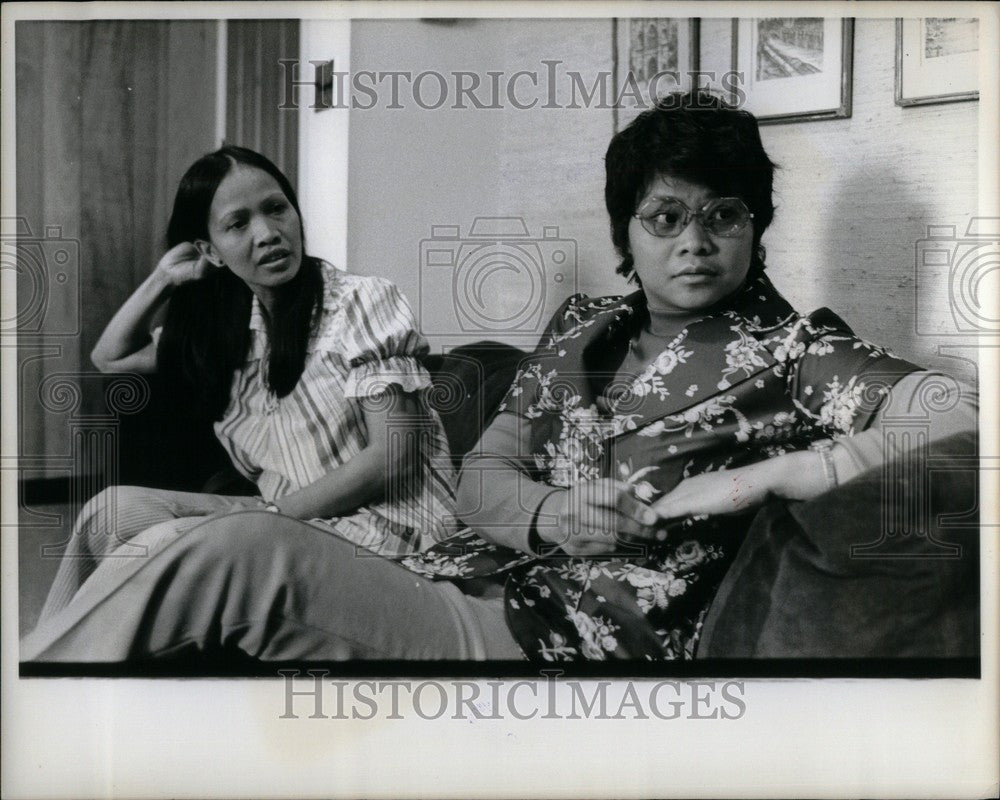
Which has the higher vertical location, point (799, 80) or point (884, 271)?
point (799, 80)

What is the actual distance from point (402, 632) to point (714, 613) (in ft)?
1.98

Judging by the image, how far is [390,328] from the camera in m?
2.16

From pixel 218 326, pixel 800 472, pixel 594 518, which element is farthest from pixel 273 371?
pixel 800 472

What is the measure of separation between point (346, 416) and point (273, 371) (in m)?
0.17

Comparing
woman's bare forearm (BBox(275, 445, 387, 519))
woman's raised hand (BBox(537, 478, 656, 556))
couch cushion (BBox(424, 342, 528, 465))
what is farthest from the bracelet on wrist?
woman's bare forearm (BBox(275, 445, 387, 519))

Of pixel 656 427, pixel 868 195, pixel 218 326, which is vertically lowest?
pixel 656 427

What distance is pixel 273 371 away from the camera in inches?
85.7

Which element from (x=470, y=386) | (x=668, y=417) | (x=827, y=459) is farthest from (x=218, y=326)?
Answer: (x=827, y=459)

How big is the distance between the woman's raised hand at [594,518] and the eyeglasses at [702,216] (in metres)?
0.50

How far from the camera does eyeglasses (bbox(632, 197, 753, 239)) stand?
6.90 feet

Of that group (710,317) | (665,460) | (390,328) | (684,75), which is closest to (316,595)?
(390,328)

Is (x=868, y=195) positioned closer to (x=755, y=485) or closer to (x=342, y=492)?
(x=755, y=485)

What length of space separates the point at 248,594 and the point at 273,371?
0.44m

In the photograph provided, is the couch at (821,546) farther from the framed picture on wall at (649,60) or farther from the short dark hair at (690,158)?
the framed picture on wall at (649,60)
